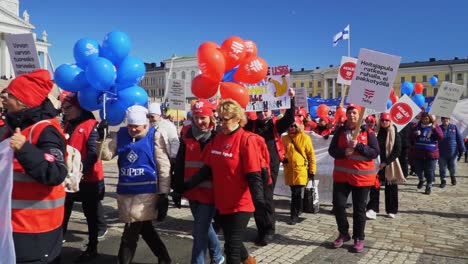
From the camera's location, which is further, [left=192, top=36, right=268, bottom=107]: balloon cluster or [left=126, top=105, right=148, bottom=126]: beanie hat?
[left=192, top=36, right=268, bottom=107]: balloon cluster

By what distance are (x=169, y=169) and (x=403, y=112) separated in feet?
23.3

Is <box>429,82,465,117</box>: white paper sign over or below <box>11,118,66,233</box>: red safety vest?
over

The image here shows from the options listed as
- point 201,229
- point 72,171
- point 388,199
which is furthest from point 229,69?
point 388,199

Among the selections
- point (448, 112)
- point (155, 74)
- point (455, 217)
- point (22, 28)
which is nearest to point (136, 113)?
point (455, 217)

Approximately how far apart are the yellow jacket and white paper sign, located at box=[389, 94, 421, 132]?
3.51 metres

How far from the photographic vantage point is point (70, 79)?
5824mm

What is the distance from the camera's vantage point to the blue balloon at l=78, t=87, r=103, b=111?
18.5ft

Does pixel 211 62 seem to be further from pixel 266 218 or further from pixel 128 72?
pixel 266 218

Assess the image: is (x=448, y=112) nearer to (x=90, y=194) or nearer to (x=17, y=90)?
(x=90, y=194)

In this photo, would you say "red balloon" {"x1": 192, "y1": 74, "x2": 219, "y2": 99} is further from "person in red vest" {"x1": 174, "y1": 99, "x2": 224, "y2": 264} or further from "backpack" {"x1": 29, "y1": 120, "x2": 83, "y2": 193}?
"backpack" {"x1": 29, "y1": 120, "x2": 83, "y2": 193}

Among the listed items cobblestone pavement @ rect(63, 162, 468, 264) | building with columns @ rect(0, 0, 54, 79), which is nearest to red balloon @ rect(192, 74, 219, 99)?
cobblestone pavement @ rect(63, 162, 468, 264)

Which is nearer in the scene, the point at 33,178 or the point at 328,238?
the point at 33,178

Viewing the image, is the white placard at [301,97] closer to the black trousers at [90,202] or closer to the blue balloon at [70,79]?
the blue balloon at [70,79]

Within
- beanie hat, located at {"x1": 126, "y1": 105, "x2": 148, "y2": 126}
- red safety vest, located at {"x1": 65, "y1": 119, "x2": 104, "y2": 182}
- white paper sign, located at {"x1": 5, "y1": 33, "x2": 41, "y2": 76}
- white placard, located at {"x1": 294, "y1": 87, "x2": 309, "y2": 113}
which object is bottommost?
red safety vest, located at {"x1": 65, "y1": 119, "x2": 104, "y2": 182}
